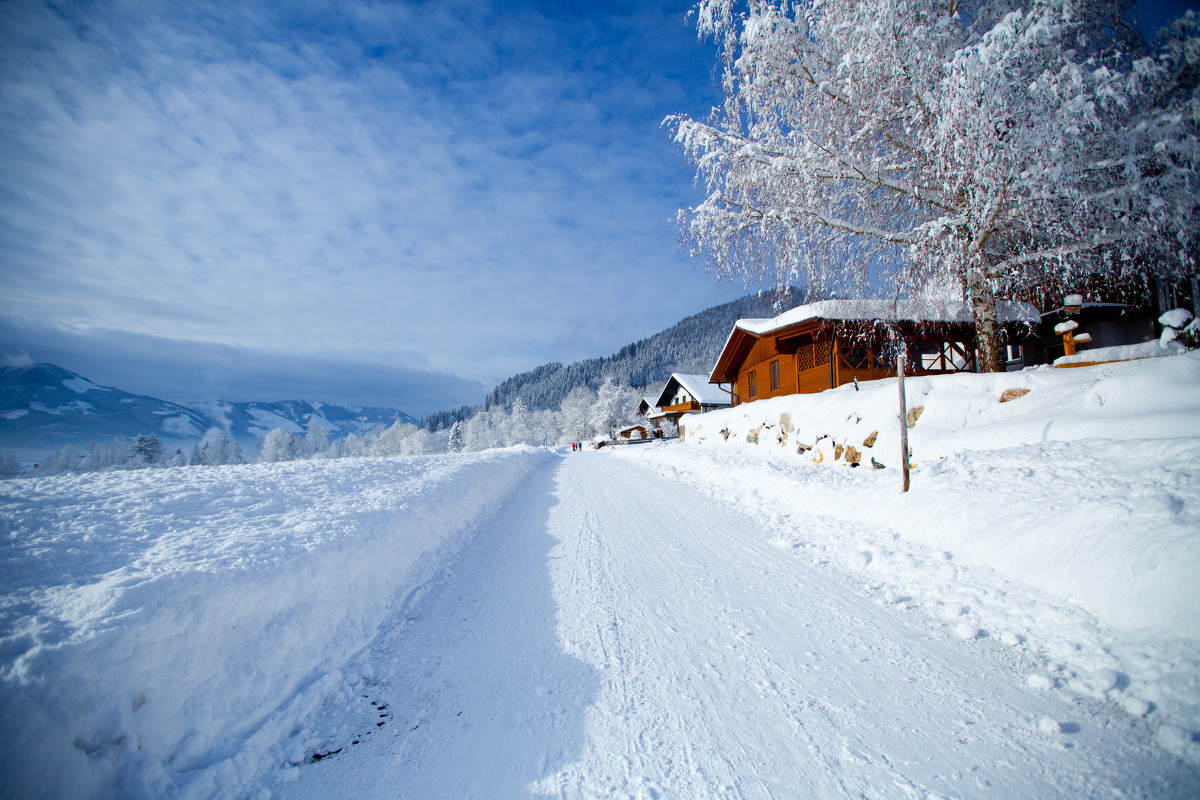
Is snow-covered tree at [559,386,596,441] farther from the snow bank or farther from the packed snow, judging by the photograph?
the packed snow

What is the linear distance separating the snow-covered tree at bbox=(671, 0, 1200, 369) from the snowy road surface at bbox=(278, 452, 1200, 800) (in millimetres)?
7280

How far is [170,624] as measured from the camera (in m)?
2.66

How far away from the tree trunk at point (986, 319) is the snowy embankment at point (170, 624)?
10907mm

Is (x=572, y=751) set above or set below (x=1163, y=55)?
below

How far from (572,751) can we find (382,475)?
814cm

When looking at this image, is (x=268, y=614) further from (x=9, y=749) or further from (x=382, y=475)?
(x=382, y=475)

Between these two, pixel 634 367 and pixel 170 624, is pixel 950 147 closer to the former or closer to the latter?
pixel 170 624

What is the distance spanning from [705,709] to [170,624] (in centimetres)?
329

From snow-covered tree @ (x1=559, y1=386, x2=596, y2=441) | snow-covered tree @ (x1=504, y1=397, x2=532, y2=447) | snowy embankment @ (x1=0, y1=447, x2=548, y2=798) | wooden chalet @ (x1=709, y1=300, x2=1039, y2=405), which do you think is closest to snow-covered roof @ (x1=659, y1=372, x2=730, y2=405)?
wooden chalet @ (x1=709, y1=300, x2=1039, y2=405)

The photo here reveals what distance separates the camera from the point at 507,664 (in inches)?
126

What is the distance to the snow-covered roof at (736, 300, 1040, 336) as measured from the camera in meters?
9.95

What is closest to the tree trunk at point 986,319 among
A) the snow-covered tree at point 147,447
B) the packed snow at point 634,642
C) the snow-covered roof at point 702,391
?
the packed snow at point 634,642

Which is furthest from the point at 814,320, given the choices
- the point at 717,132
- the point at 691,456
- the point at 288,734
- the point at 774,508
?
the point at 288,734

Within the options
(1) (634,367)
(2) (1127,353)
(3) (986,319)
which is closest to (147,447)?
(3) (986,319)
